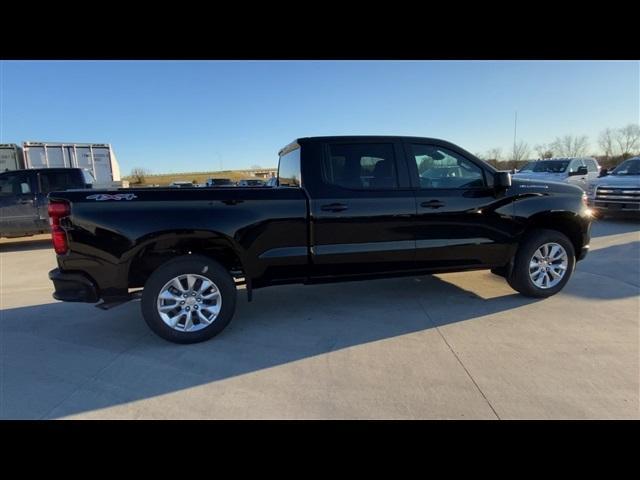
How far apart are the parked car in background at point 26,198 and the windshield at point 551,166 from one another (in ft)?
53.6

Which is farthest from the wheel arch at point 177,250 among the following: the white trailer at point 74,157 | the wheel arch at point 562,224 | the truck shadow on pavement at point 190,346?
the white trailer at point 74,157

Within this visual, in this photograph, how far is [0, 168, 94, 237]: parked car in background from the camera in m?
9.19

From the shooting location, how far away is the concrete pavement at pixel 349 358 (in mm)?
2574

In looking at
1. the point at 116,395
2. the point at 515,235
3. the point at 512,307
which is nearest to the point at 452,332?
the point at 512,307

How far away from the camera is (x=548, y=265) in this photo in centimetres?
455

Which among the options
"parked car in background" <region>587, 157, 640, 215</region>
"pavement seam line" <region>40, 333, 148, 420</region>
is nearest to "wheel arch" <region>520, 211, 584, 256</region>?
"pavement seam line" <region>40, 333, 148, 420</region>

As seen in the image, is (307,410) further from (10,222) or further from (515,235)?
(10,222)

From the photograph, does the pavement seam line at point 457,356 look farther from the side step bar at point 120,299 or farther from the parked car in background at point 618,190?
the parked car in background at point 618,190

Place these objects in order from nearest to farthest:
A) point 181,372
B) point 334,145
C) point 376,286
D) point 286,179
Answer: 1. point 181,372
2. point 334,145
3. point 286,179
4. point 376,286

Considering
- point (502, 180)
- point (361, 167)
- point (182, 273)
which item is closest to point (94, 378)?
point (182, 273)

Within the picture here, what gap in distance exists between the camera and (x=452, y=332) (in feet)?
12.1

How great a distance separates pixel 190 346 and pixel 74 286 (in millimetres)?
1233

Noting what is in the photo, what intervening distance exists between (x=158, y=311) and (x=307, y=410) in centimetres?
184
